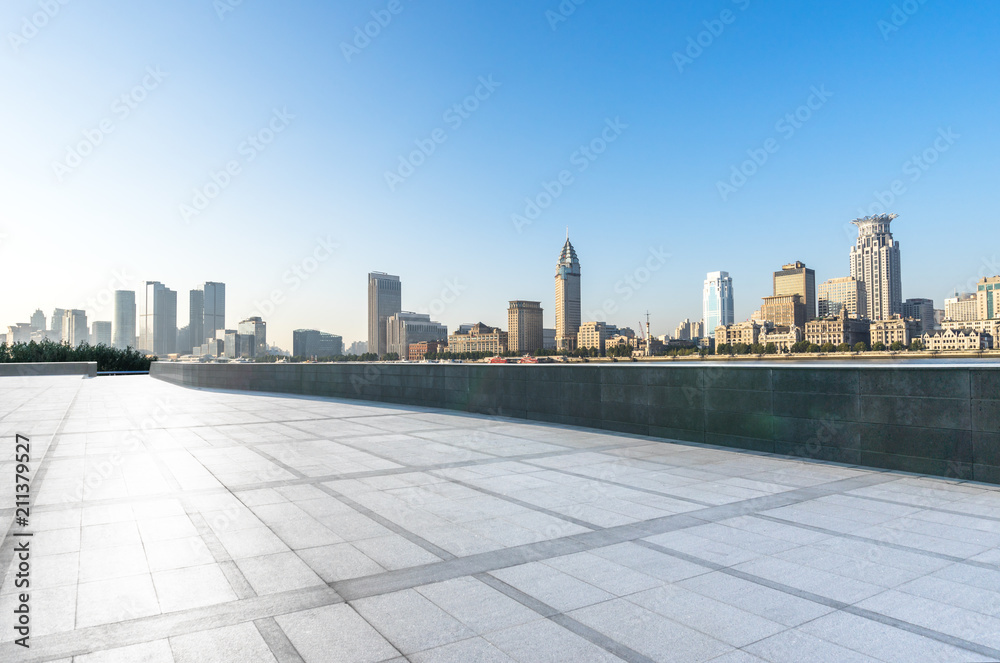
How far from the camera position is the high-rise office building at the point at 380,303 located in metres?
163

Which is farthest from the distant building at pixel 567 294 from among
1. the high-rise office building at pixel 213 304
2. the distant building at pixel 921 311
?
the high-rise office building at pixel 213 304

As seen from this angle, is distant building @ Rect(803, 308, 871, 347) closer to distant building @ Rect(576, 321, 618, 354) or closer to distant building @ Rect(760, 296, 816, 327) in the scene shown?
distant building @ Rect(760, 296, 816, 327)

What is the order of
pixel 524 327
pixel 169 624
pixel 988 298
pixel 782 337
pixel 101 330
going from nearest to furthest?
pixel 169 624, pixel 988 298, pixel 782 337, pixel 101 330, pixel 524 327

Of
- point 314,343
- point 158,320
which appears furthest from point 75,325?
point 314,343

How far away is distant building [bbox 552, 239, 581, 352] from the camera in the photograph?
180 m

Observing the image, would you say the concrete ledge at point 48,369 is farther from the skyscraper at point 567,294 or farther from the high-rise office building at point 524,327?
the skyscraper at point 567,294

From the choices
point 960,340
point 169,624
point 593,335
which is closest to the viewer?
point 169,624

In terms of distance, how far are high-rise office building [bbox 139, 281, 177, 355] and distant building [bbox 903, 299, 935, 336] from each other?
6132 inches

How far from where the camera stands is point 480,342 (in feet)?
529

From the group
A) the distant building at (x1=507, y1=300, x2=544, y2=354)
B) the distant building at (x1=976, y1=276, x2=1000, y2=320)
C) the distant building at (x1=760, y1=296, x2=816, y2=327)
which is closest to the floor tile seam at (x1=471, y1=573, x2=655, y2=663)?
the distant building at (x1=976, y1=276, x2=1000, y2=320)

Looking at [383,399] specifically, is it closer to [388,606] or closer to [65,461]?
[65,461]

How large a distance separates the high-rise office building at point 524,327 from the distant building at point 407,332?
21.1 metres

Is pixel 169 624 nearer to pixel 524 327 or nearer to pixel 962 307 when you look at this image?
pixel 962 307

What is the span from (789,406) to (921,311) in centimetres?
17070
